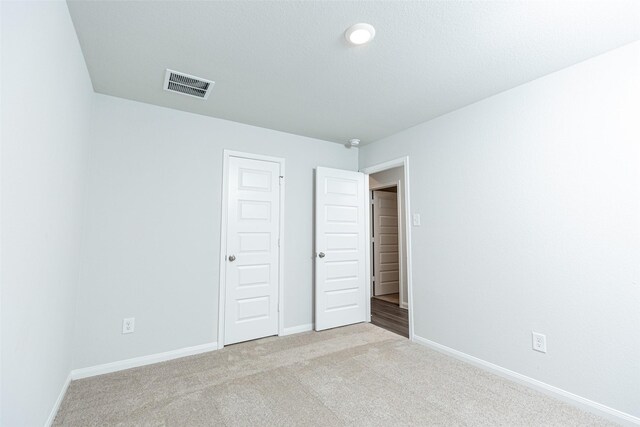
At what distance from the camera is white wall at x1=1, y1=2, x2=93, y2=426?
1.07 meters

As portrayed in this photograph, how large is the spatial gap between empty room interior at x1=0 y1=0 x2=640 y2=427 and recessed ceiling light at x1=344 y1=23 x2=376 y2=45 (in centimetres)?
1

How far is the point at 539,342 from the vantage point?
2.21 metres

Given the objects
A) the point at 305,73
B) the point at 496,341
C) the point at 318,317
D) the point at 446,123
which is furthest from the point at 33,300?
the point at 446,123

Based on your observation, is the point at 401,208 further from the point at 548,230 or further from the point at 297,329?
the point at 548,230

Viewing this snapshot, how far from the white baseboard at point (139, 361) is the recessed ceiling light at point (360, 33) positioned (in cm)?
298

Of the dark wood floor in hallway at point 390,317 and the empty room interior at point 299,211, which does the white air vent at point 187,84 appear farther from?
the dark wood floor in hallway at point 390,317

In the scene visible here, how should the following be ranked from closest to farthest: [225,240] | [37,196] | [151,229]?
[37,196] < [151,229] < [225,240]

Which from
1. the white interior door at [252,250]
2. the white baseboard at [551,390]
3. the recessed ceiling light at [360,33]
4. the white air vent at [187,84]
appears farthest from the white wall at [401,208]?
the white air vent at [187,84]

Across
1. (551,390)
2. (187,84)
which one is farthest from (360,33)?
(551,390)

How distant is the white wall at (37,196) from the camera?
107 centimetres

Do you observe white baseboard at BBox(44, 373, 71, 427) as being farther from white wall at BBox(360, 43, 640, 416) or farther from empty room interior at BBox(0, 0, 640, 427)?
white wall at BBox(360, 43, 640, 416)

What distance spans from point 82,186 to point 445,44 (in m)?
2.95

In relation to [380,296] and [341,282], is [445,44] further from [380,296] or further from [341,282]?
[380,296]

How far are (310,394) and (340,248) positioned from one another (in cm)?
189
